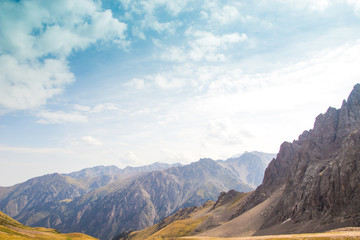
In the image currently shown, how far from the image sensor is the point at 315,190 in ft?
341

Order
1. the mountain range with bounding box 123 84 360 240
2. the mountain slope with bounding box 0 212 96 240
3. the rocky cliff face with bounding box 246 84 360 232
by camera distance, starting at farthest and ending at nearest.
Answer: the mountain slope with bounding box 0 212 96 240 < the mountain range with bounding box 123 84 360 240 < the rocky cliff face with bounding box 246 84 360 232

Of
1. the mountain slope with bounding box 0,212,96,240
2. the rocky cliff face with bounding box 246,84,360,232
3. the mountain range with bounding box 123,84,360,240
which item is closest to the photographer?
the rocky cliff face with bounding box 246,84,360,232

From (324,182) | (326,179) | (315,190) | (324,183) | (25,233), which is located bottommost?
(25,233)

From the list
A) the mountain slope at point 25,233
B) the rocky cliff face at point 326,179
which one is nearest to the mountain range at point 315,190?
the rocky cliff face at point 326,179

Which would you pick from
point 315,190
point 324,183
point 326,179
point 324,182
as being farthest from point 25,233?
point 326,179

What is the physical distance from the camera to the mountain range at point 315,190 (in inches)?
3460

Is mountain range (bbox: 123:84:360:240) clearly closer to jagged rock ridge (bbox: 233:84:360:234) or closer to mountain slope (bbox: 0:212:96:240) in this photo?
jagged rock ridge (bbox: 233:84:360:234)

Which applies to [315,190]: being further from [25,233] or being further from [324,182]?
[25,233]

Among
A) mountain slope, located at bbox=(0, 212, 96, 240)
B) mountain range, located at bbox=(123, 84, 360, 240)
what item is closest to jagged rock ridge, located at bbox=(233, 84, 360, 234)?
mountain range, located at bbox=(123, 84, 360, 240)

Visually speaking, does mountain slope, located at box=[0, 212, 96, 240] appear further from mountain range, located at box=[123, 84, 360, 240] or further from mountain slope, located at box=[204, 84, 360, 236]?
mountain slope, located at box=[204, 84, 360, 236]

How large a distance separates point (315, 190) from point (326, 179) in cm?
694

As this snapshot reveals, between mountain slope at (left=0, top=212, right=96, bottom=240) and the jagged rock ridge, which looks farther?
mountain slope at (left=0, top=212, right=96, bottom=240)

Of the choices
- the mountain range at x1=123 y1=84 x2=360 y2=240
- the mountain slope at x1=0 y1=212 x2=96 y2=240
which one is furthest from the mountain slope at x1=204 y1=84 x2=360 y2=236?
the mountain slope at x1=0 y1=212 x2=96 y2=240

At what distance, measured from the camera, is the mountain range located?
288 ft
